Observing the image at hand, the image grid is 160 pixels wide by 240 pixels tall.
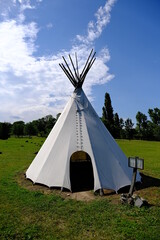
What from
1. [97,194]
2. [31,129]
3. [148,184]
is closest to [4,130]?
[31,129]

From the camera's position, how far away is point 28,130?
73062 mm

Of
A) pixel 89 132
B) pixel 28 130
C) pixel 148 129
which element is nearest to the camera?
pixel 89 132

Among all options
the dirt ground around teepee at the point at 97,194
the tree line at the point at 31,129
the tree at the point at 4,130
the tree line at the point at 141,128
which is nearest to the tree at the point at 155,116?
the tree line at the point at 141,128

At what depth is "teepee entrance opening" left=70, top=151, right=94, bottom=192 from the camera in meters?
9.95

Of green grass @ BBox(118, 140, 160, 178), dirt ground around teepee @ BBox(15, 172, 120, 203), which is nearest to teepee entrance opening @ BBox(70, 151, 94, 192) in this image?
dirt ground around teepee @ BBox(15, 172, 120, 203)

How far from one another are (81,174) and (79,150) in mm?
3632

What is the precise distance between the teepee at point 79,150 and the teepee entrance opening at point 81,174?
1.32 m

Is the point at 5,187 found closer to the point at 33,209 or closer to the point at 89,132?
the point at 33,209

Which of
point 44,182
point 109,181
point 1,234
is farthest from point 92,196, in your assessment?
point 1,234

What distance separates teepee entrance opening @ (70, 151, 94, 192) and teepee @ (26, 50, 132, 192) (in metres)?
1.32

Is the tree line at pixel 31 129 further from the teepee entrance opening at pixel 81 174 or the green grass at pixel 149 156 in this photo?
the teepee entrance opening at pixel 81 174

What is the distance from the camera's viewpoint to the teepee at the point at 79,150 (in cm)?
880

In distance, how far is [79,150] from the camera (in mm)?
9398

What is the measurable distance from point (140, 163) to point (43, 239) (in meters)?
4.23
